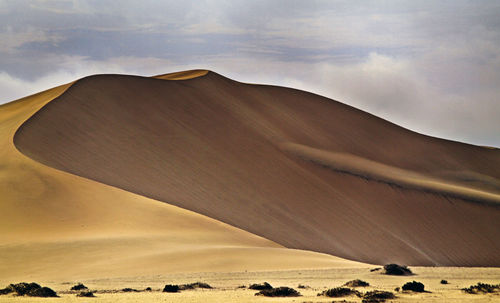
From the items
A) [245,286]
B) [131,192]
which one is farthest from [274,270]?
[131,192]

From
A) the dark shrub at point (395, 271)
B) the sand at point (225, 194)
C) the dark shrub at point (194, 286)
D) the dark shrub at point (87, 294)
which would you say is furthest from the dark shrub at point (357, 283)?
the dark shrub at point (87, 294)

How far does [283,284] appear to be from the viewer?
67.8 ft

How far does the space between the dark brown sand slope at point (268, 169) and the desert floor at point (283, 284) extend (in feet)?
38.4

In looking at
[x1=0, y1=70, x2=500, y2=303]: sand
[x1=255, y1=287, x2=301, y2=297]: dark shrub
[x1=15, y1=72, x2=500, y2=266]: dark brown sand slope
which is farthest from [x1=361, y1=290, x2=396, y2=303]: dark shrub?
[x1=15, y1=72, x2=500, y2=266]: dark brown sand slope

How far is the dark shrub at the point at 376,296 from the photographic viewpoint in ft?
57.3

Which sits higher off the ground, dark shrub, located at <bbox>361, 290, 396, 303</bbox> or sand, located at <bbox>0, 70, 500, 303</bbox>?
sand, located at <bbox>0, 70, 500, 303</bbox>

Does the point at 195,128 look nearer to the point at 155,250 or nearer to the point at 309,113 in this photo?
the point at 309,113

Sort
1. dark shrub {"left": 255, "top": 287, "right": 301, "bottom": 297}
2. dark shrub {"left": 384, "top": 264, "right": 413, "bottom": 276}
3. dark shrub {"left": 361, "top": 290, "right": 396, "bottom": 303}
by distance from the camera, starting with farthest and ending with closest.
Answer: dark shrub {"left": 384, "top": 264, "right": 413, "bottom": 276} → dark shrub {"left": 255, "top": 287, "right": 301, "bottom": 297} → dark shrub {"left": 361, "top": 290, "right": 396, "bottom": 303}

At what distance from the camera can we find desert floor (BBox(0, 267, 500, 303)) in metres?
17.9

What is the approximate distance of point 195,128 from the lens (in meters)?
48.1

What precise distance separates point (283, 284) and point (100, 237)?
9158 millimetres

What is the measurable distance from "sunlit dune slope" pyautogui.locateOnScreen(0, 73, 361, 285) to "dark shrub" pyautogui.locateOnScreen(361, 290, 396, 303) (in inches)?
228

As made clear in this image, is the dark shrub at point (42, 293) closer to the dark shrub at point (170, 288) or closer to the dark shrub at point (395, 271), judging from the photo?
the dark shrub at point (170, 288)

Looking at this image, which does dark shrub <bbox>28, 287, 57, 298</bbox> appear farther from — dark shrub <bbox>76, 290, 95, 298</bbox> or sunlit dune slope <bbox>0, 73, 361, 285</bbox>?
sunlit dune slope <bbox>0, 73, 361, 285</bbox>
